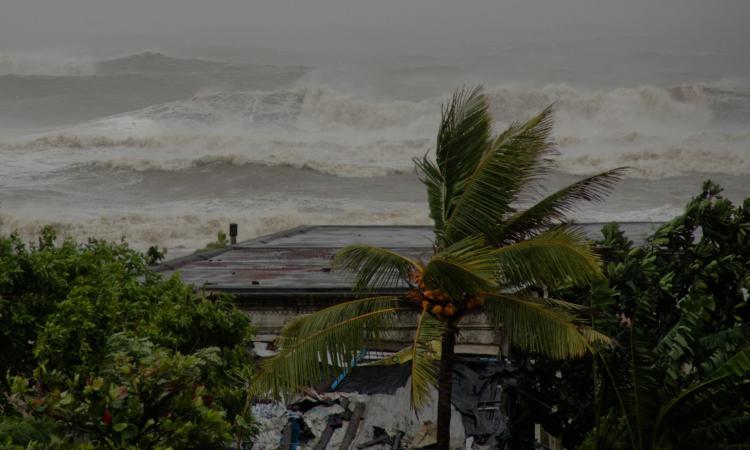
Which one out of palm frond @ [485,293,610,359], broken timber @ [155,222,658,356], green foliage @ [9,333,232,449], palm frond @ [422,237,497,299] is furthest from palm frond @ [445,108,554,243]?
green foliage @ [9,333,232,449]

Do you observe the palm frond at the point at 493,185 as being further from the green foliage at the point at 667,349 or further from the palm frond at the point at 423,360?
the green foliage at the point at 667,349

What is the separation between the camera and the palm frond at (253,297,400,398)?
8516mm

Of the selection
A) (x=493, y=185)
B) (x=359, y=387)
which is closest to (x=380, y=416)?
(x=359, y=387)

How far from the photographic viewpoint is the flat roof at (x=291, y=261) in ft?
46.3

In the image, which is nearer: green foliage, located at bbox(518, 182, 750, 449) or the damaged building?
green foliage, located at bbox(518, 182, 750, 449)

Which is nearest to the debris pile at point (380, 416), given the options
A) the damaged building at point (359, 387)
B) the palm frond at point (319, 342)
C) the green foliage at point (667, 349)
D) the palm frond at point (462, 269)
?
the damaged building at point (359, 387)

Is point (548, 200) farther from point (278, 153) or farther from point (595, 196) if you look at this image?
point (278, 153)

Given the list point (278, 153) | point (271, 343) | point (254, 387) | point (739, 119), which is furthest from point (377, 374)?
point (739, 119)

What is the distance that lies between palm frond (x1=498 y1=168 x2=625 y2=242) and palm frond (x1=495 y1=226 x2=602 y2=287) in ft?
1.29

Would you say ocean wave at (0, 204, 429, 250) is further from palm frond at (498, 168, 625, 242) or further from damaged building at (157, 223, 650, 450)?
palm frond at (498, 168, 625, 242)

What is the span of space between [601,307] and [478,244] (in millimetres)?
1712

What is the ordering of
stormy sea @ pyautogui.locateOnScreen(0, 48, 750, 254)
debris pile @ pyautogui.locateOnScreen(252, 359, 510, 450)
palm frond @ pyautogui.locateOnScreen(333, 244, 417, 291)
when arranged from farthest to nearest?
stormy sea @ pyautogui.locateOnScreen(0, 48, 750, 254), debris pile @ pyautogui.locateOnScreen(252, 359, 510, 450), palm frond @ pyautogui.locateOnScreen(333, 244, 417, 291)

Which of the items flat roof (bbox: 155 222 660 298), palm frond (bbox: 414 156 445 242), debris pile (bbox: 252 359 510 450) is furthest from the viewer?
flat roof (bbox: 155 222 660 298)

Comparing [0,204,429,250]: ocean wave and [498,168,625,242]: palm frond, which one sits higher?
[498,168,625,242]: palm frond
